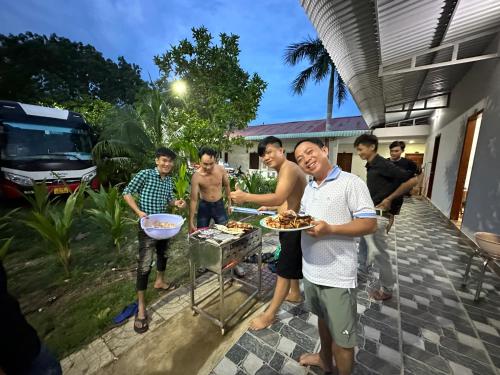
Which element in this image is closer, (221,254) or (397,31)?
(221,254)

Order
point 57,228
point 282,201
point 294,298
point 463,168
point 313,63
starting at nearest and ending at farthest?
point 282,201 → point 294,298 → point 57,228 → point 463,168 → point 313,63

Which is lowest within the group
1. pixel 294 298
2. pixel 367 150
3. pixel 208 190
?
pixel 294 298

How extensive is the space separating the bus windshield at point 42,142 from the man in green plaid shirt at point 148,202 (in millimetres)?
5831

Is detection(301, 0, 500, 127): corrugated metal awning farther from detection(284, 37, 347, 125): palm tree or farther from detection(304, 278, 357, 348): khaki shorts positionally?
detection(284, 37, 347, 125): palm tree

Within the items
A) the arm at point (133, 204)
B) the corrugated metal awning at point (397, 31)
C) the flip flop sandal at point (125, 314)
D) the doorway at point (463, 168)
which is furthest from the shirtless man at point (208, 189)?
the doorway at point (463, 168)

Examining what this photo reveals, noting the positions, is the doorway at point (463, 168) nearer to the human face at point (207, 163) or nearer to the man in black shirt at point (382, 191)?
the man in black shirt at point (382, 191)

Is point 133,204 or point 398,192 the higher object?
point 398,192

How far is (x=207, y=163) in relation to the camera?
9.89 ft

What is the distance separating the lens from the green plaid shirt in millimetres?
2547

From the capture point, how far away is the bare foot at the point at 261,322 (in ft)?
7.29

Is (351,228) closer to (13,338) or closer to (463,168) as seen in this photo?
(13,338)

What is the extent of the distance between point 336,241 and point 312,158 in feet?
1.89

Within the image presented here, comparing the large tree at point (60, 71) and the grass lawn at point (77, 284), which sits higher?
the large tree at point (60, 71)

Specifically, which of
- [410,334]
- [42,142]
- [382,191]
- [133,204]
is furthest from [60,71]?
[410,334]
